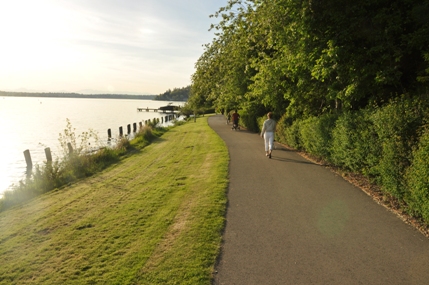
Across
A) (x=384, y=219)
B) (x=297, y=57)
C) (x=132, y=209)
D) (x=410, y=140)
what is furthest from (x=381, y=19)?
(x=132, y=209)

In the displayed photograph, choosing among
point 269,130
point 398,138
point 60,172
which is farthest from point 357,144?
point 60,172

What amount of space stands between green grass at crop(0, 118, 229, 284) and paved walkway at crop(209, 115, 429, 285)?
0.42m

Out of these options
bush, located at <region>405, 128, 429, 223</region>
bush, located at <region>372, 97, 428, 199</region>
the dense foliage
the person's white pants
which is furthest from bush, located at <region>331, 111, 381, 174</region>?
the person's white pants

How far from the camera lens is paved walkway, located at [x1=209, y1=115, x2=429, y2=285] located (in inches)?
160

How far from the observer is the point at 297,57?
1064 cm

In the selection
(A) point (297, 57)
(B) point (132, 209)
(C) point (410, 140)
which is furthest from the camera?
(A) point (297, 57)

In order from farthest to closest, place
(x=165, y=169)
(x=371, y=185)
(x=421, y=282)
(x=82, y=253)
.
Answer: (x=165, y=169)
(x=371, y=185)
(x=82, y=253)
(x=421, y=282)

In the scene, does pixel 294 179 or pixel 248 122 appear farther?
pixel 248 122

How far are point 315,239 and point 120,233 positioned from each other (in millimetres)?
3343

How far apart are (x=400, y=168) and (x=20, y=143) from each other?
1253 inches

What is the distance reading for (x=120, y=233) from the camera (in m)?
5.53

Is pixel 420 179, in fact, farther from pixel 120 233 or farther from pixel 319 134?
pixel 319 134

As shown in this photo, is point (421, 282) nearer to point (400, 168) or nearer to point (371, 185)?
point (400, 168)

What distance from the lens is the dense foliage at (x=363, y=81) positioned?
5.91 meters
